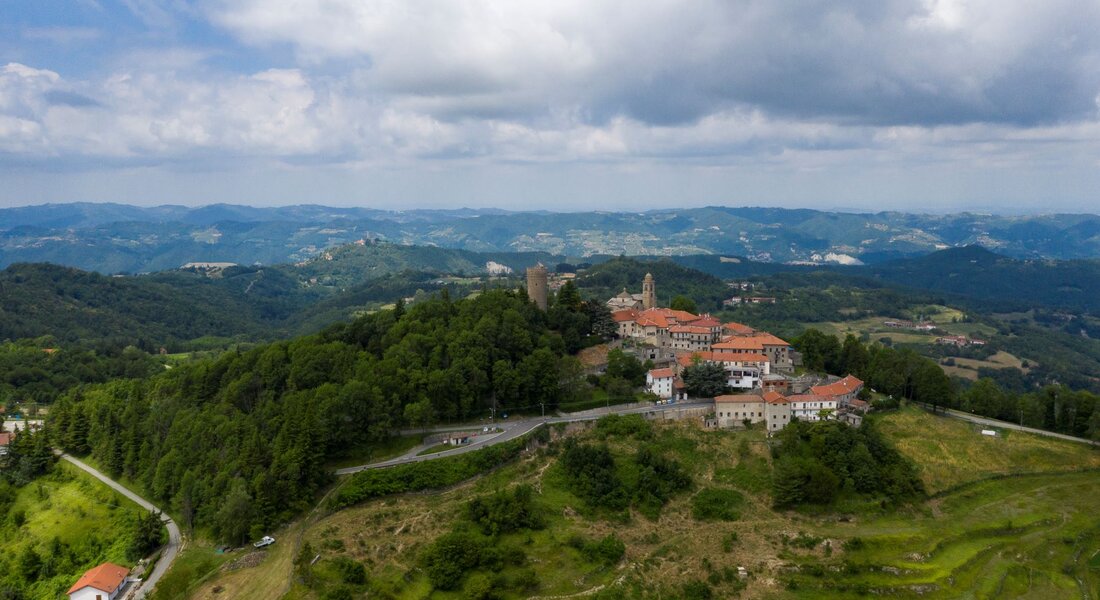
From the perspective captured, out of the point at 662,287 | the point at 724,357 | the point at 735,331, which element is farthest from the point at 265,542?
the point at 662,287

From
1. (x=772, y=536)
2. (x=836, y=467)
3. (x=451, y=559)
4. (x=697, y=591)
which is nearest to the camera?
(x=451, y=559)

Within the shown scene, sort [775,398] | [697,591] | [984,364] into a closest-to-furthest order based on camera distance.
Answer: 1. [697,591]
2. [775,398]
3. [984,364]

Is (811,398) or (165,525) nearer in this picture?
(165,525)

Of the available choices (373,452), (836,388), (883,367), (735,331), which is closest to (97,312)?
(373,452)

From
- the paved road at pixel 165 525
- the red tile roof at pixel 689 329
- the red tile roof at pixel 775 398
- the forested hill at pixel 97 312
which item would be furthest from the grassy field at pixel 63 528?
the forested hill at pixel 97 312

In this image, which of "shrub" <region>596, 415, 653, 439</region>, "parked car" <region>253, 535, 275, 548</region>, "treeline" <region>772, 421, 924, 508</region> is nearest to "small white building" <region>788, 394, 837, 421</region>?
"treeline" <region>772, 421, 924, 508</region>

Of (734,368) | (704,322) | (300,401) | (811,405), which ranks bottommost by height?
(811,405)

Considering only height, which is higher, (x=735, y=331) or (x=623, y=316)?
(x=623, y=316)

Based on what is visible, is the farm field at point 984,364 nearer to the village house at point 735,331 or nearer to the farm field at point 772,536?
the village house at point 735,331

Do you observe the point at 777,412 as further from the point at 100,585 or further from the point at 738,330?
the point at 100,585
